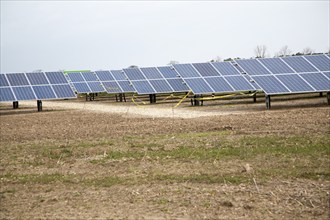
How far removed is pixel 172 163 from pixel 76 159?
2.13 meters

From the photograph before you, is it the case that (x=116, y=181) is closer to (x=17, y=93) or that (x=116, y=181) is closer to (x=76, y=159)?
(x=76, y=159)

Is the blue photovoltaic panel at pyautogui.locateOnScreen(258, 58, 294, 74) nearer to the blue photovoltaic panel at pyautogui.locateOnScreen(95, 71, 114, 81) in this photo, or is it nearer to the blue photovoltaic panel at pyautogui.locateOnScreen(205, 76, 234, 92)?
the blue photovoltaic panel at pyautogui.locateOnScreen(205, 76, 234, 92)

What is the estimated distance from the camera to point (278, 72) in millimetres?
21516

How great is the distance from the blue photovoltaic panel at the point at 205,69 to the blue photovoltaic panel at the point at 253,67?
2.80m

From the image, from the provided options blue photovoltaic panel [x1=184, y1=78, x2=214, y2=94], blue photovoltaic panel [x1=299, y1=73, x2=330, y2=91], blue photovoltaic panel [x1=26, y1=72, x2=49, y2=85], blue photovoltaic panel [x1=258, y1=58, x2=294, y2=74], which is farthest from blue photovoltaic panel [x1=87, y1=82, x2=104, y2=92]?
blue photovoltaic panel [x1=299, y1=73, x2=330, y2=91]

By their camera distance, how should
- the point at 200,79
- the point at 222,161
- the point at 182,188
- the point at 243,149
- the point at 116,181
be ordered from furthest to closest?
the point at 200,79
the point at 243,149
the point at 222,161
the point at 116,181
the point at 182,188

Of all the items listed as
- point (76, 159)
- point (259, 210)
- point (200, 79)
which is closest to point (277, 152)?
point (259, 210)

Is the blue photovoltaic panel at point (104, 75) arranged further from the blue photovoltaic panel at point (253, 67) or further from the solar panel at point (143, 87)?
the blue photovoltaic panel at point (253, 67)

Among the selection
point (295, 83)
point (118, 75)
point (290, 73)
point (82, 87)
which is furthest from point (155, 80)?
point (295, 83)

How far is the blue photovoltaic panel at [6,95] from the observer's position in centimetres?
2420

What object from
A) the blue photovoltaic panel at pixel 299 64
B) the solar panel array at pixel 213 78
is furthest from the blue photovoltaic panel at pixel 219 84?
the blue photovoltaic panel at pixel 299 64

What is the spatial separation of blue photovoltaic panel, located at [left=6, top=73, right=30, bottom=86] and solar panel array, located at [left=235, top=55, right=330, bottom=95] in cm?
1306

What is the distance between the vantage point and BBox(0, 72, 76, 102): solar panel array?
24.5 m

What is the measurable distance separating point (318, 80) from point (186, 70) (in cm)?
828
